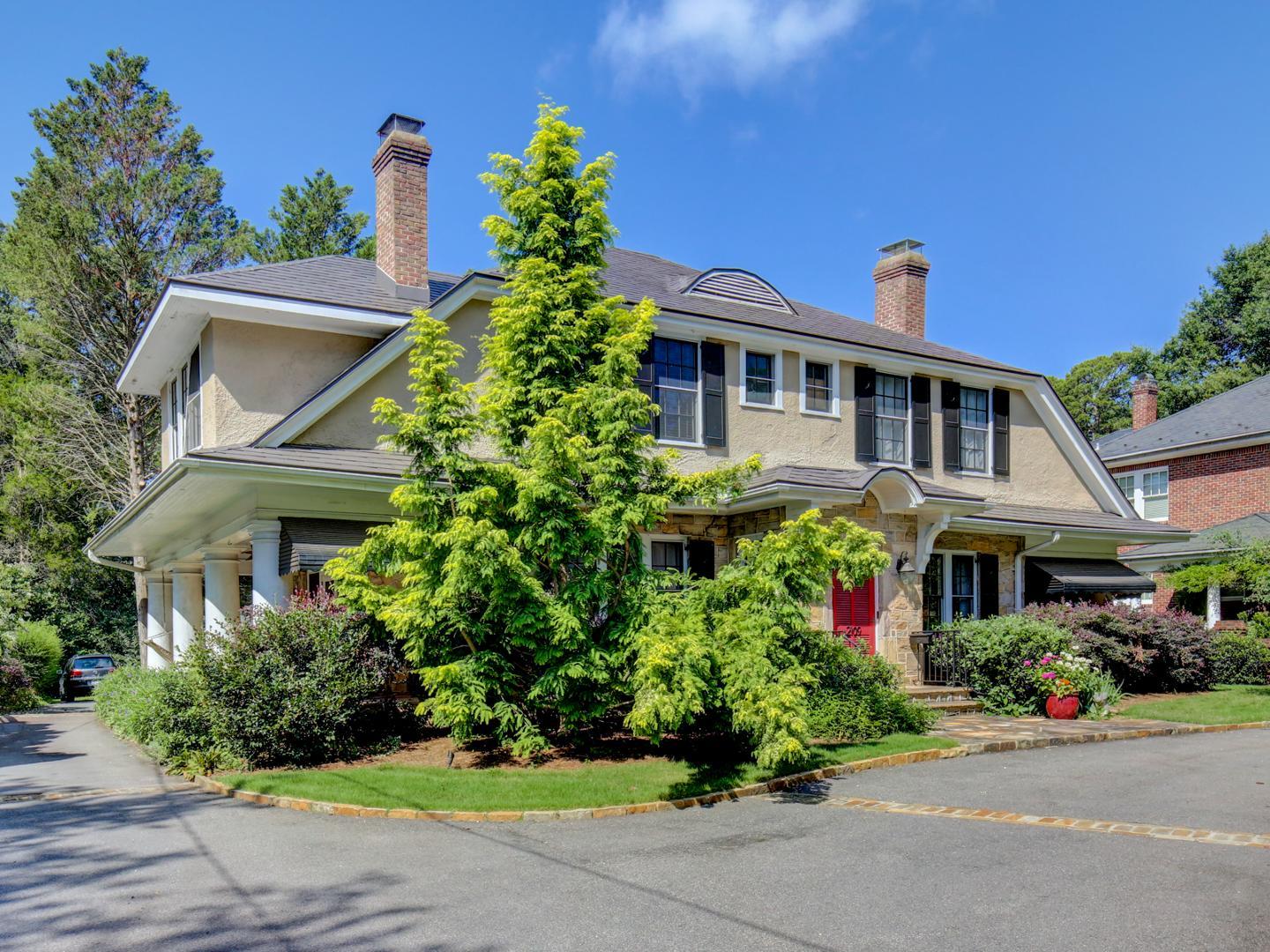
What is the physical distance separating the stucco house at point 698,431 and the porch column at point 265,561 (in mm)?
25

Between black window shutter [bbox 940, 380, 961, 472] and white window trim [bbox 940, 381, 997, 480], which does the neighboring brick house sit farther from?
black window shutter [bbox 940, 380, 961, 472]

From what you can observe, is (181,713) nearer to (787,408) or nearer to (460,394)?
(460,394)

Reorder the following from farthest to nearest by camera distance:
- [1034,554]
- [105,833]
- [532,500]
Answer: [1034,554] → [532,500] → [105,833]

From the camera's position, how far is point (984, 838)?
738 cm

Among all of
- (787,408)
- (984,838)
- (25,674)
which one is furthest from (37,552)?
(984,838)

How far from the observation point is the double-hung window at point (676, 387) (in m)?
15.9

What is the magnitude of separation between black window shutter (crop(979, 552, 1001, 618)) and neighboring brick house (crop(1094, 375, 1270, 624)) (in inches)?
314

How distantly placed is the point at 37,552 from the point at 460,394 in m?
27.7

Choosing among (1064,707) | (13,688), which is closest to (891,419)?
(1064,707)

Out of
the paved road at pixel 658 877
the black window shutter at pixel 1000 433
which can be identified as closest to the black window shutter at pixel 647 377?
the paved road at pixel 658 877

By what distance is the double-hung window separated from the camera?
1595 centimetres

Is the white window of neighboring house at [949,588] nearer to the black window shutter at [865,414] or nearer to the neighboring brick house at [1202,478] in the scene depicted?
the black window shutter at [865,414]

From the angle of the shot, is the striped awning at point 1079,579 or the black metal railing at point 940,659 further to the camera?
the striped awning at point 1079,579

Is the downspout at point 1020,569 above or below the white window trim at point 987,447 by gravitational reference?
below
